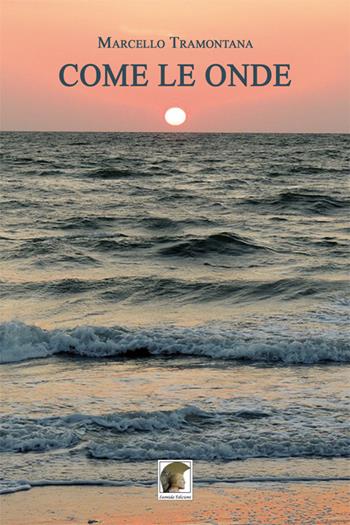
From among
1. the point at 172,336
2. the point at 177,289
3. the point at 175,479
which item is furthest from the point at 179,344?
the point at 175,479

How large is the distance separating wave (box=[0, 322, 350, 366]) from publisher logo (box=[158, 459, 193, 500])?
423cm

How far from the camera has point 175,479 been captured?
287 inches

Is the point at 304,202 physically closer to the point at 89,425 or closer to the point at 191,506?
the point at 89,425

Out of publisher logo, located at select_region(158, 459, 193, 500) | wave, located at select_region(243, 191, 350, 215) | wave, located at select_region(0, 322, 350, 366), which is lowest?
publisher logo, located at select_region(158, 459, 193, 500)

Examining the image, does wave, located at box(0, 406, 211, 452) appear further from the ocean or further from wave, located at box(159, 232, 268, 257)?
wave, located at box(159, 232, 268, 257)

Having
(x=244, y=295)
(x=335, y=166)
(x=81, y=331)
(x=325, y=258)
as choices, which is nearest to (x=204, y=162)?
(x=335, y=166)

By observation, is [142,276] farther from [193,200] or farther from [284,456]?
[193,200]

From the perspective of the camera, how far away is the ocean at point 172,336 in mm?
8102

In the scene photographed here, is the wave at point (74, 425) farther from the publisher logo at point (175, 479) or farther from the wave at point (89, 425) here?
the publisher logo at point (175, 479)

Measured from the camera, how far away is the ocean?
810 centimetres

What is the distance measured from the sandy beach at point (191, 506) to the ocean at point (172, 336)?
229mm

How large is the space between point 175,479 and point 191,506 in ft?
1.48

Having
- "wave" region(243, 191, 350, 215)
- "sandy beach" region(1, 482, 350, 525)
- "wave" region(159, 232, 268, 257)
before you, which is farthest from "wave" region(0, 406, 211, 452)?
"wave" region(243, 191, 350, 215)

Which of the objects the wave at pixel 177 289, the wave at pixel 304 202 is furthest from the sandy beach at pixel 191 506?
the wave at pixel 304 202
